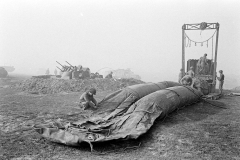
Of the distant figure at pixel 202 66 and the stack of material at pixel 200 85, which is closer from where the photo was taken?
the stack of material at pixel 200 85

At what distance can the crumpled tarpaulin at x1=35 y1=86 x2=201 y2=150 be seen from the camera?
4.19m

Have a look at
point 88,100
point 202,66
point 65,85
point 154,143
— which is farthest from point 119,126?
point 202,66

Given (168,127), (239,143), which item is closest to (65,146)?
(168,127)

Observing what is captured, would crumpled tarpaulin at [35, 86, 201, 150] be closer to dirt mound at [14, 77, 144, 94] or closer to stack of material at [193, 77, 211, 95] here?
stack of material at [193, 77, 211, 95]

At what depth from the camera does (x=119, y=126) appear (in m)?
4.84

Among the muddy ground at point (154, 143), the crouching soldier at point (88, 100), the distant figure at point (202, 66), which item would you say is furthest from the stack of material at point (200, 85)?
the crouching soldier at point (88, 100)

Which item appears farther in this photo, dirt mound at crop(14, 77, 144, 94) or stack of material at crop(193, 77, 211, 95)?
dirt mound at crop(14, 77, 144, 94)

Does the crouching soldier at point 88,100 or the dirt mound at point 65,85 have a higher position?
the crouching soldier at point 88,100

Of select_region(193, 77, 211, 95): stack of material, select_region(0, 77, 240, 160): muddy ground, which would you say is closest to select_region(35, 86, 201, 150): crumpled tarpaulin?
select_region(0, 77, 240, 160): muddy ground

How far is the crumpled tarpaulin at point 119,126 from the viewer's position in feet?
13.7

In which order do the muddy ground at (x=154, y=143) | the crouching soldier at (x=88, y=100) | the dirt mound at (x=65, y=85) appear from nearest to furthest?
the muddy ground at (x=154, y=143), the crouching soldier at (x=88, y=100), the dirt mound at (x=65, y=85)

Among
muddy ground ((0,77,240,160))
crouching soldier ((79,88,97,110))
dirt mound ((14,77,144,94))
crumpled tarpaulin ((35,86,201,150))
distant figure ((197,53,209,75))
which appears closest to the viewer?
muddy ground ((0,77,240,160))

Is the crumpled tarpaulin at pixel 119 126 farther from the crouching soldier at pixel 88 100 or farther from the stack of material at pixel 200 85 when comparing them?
the stack of material at pixel 200 85

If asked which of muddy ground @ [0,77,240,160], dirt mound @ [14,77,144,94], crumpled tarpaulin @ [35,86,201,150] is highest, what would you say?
crumpled tarpaulin @ [35,86,201,150]
